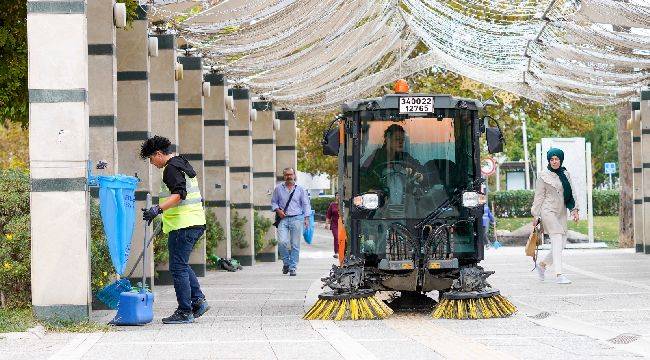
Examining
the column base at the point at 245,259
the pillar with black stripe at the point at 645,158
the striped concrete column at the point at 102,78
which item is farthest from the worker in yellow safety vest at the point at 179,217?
the pillar with black stripe at the point at 645,158

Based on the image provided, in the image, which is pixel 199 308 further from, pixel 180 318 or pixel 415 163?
pixel 415 163

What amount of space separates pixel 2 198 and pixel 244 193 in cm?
→ 1466

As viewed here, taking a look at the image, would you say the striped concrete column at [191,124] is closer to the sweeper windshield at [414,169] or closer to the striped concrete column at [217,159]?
the striped concrete column at [217,159]

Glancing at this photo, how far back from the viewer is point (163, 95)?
21.3m

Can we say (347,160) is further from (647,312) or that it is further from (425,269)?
(647,312)

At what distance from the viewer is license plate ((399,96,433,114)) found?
15.7 m

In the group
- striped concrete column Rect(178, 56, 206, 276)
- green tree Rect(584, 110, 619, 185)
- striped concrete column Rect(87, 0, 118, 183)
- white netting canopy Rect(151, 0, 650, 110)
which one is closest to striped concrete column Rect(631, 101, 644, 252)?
white netting canopy Rect(151, 0, 650, 110)

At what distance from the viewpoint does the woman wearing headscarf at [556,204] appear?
20312 mm

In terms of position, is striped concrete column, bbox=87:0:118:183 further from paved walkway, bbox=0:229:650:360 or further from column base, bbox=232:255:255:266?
column base, bbox=232:255:255:266

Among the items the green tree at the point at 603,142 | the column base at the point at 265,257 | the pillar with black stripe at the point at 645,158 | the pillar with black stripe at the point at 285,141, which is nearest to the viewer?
the pillar with black stripe at the point at 645,158

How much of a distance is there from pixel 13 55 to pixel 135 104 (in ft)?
6.34

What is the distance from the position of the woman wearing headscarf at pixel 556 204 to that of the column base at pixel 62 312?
26.8 feet

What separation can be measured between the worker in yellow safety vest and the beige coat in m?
6.97

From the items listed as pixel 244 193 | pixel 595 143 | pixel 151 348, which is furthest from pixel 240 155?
Result: pixel 595 143
